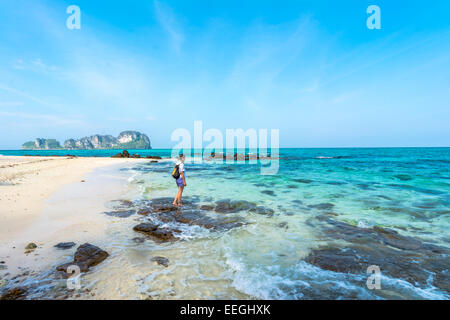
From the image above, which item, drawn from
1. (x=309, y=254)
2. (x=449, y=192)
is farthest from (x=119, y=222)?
(x=449, y=192)

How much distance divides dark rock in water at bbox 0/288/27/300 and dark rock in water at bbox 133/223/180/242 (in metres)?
3.15

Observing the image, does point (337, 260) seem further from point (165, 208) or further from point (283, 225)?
point (165, 208)

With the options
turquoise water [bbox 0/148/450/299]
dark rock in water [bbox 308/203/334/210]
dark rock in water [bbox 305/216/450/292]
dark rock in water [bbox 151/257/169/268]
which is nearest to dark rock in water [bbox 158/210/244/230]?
turquoise water [bbox 0/148/450/299]

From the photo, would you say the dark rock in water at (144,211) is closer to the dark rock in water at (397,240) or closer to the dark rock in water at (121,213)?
the dark rock in water at (121,213)

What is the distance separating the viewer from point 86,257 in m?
4.90

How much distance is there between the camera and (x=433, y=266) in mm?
5152

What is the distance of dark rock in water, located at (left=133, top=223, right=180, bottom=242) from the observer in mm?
6504

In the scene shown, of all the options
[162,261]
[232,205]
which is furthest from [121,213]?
[232,205]

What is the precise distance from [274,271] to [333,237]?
322cm

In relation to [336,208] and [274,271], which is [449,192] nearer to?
[336,208]

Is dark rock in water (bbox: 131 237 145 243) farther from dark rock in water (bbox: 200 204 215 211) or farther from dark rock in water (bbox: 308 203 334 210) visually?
dark rock in water (bbox: 308 203 334 210)

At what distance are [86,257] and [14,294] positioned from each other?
4.52 ft

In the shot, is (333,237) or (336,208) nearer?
(333,237)
